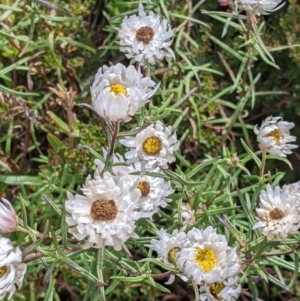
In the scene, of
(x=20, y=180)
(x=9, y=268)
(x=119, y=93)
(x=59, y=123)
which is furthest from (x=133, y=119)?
(x=9, y=268)

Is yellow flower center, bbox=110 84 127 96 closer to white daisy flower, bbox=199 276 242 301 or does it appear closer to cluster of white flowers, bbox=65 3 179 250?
cluster of white flowers, bbox=65 3 179 250

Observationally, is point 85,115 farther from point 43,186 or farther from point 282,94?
point 282,94

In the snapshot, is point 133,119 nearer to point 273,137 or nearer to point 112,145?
point 273,137

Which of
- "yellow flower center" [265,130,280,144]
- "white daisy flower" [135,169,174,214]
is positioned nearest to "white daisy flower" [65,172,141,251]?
"white daisy flower" [135,169,174,214]

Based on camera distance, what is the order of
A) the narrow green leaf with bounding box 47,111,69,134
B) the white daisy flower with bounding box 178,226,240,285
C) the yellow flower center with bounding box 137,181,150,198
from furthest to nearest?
1. the narrow green leaf with bounding box 47,111,69,134
2. the yellow flower center with bounding box 137,181,150,198
3. the white daisy flower with bounding box 178,226,240,285

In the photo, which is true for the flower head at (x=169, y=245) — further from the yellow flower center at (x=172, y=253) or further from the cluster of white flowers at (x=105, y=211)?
the cluster of white flowers at (x=105, y=211)

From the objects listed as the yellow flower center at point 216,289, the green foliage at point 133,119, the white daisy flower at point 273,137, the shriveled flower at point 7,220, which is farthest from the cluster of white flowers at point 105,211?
the green foliage at point 133,119
